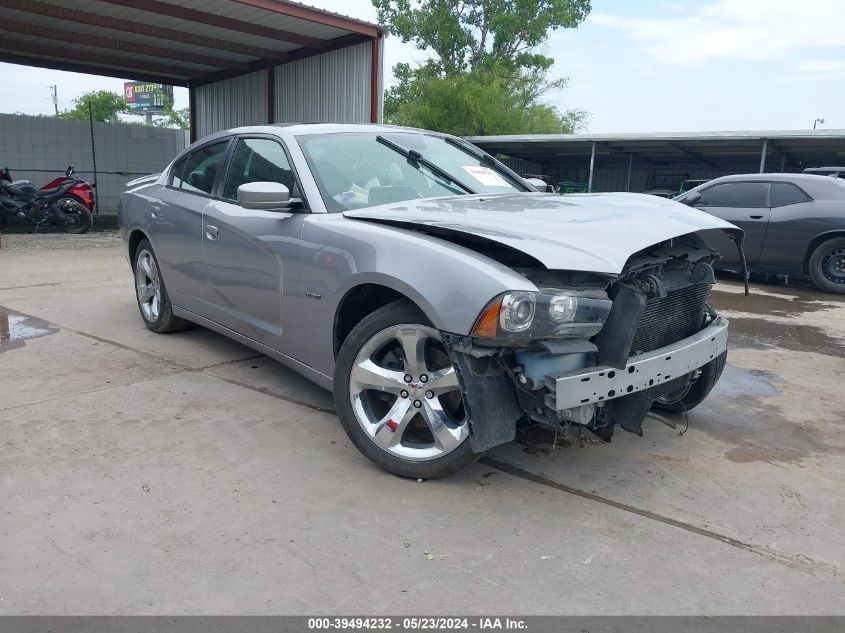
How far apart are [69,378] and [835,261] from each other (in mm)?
8797

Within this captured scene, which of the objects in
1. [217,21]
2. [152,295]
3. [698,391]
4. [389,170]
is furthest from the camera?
[217,21]

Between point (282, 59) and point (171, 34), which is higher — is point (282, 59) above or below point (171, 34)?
below

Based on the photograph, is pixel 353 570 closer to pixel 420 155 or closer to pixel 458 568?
pixel 458 568

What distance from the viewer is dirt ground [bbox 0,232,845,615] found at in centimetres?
228

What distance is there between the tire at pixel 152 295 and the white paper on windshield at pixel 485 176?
100 inches

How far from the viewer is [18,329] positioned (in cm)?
571

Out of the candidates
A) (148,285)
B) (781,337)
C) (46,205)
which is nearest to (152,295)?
(148,285)

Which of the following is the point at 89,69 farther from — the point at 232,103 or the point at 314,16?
the point at 314,16

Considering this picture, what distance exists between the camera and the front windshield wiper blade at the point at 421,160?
409 centimetres

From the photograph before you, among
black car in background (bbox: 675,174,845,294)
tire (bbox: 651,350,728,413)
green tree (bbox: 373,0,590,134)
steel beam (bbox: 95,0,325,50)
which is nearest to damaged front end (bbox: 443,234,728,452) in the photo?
tire (bbox: 651,350,728,413)

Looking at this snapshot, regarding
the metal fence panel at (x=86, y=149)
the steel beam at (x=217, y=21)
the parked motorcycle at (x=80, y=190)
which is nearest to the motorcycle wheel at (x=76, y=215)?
the parked motorcycle at (x=80, y=190)

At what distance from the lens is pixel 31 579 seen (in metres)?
2.29

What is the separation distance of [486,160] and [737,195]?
6.26 meters

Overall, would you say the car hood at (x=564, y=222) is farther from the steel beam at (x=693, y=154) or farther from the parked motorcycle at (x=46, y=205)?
the steel beam at (x=693, y=154)
